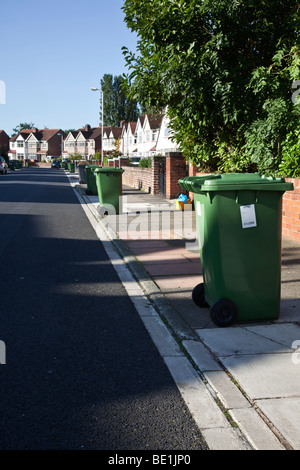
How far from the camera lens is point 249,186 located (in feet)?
13.7

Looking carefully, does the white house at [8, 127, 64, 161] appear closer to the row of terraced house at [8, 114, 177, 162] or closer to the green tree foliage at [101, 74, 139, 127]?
the row of terraced house at [8, 114, 177, 162]

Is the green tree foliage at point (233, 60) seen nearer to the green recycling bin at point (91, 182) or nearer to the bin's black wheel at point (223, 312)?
the bin's black wheel at point (223, 312)

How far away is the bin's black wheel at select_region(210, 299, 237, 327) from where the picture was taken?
428cm

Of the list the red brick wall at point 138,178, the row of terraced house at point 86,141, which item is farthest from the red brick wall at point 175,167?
the row of terraced house at point 86,141

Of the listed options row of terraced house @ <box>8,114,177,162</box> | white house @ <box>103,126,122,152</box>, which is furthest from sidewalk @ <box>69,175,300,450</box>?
white house @ <box>103,126,122,152</box>

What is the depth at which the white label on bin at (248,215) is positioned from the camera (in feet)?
13.8

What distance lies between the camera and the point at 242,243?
4.25m

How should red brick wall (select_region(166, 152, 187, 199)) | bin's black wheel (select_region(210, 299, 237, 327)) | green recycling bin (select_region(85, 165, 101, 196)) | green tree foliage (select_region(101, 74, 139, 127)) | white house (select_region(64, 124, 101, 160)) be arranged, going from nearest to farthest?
bin's black wheel (select_region(210, 299, 237, 327))
red brick wall (select_region(166, 152, 187, 199))
green recycling bin (select_region(85, 165, 101, 196))
green tree foliage (select_region(101, 74, 139, 127))
white house (select_region(64, 124, 101, 160))

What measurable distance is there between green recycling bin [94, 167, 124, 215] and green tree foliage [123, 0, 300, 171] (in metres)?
2.79

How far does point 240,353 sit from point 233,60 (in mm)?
7670

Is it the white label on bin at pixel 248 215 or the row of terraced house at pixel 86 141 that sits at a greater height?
the row of terraced house at pixel 86 141

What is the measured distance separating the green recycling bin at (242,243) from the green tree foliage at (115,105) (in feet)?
300

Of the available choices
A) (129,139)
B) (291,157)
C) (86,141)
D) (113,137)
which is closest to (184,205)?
(291,157)

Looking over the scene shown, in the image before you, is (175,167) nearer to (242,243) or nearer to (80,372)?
(242,243)
